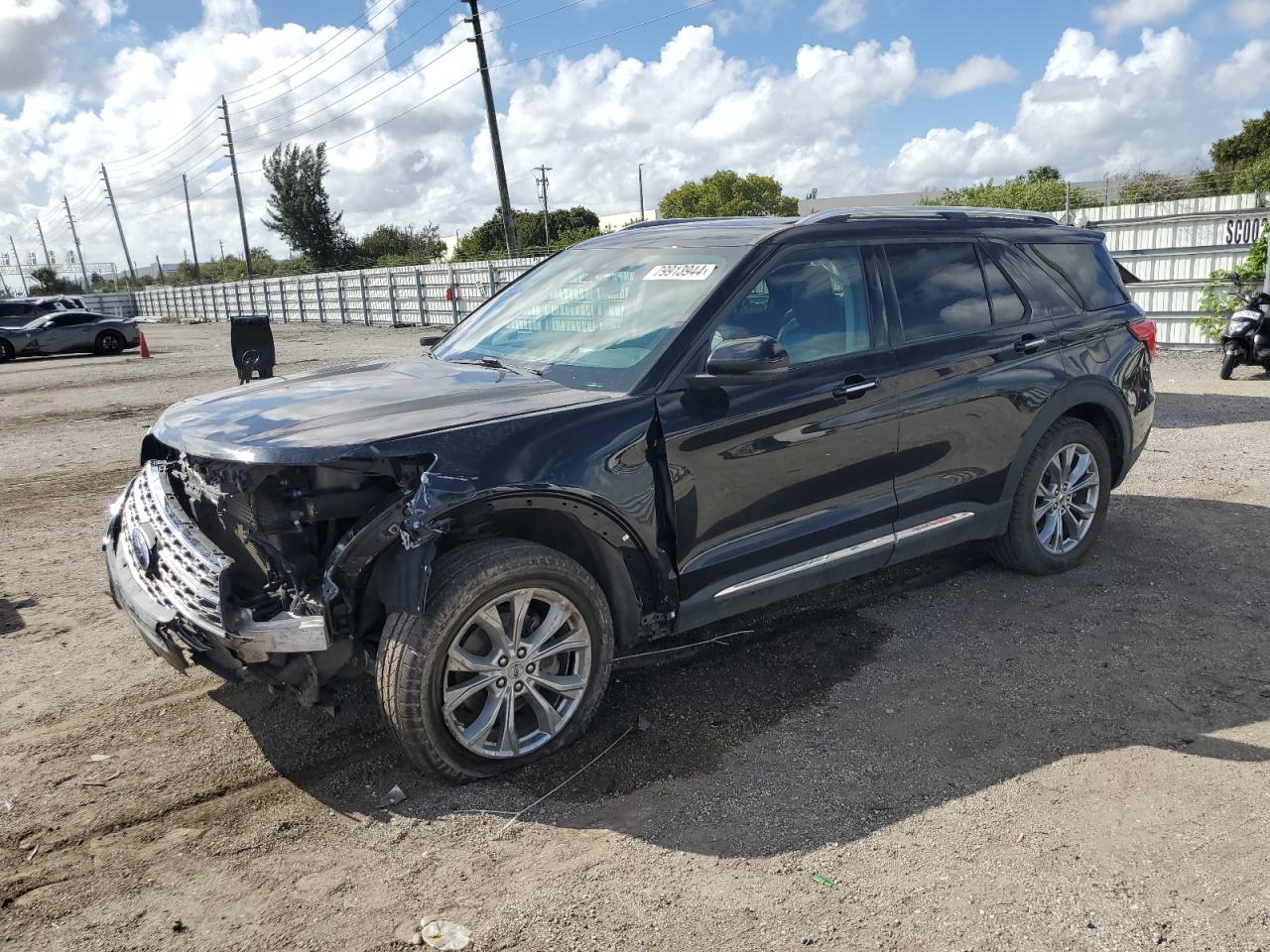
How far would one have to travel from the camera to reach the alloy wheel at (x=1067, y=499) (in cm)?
505

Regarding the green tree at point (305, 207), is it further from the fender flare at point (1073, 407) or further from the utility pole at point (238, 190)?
the fender flare at point (1073, 407)

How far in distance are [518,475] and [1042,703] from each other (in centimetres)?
231

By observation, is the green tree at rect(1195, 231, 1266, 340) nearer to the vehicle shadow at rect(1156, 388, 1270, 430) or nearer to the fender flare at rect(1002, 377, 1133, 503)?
the vehicle shadow at rect(1156, 388, 1270, 430)

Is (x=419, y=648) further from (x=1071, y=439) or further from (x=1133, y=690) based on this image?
(x=1071, y=439)

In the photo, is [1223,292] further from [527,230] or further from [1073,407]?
[527,230]

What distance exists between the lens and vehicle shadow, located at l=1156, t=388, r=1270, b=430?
922 cm

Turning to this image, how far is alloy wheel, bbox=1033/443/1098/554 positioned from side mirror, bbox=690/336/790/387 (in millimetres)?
2177

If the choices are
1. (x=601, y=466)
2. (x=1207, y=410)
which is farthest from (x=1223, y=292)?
(x=601, y=466)

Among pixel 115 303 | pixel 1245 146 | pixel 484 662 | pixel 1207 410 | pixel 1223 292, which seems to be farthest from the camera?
pixel 115 303

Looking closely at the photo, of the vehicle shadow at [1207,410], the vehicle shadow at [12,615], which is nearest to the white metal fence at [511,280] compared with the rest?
the vehicle shadow at [1207,410]

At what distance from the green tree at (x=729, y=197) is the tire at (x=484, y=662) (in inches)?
3197

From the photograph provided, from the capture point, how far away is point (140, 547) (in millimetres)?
3586

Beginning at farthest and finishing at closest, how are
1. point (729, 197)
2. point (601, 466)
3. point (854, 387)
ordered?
point (729, 197) → point (854, 387) → point (601, 466)

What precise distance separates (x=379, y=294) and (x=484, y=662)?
30874 mm
